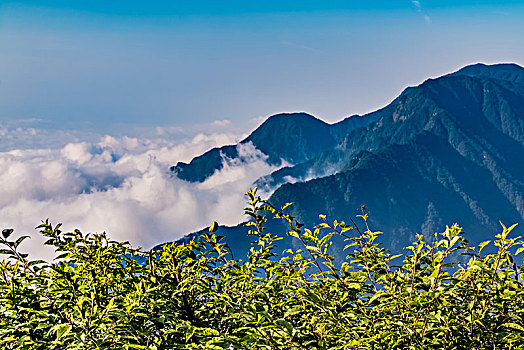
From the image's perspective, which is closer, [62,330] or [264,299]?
[62,330]

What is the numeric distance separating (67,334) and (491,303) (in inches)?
117

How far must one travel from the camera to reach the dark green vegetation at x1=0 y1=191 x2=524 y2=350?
3.22 m

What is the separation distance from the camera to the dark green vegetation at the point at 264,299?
322 cm

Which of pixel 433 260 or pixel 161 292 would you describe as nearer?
pixel 433 260

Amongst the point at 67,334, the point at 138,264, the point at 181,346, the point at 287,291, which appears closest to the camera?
the point at 67,334

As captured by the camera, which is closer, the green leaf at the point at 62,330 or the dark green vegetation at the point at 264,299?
the green leaf at the point at 62,330

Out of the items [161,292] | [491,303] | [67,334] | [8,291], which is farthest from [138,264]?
[491,303]

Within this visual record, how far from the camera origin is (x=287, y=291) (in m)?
3.71

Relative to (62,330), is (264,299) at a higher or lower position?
lower

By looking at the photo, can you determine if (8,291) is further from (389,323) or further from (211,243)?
(389,323)

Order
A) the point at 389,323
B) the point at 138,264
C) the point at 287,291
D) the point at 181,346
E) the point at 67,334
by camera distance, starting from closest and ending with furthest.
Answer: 1. the point at 67,334
2. the point at 181,346
3. the point at 389,323
4. the point at 287,291
5. the point at 138,264

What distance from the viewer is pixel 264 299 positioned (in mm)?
3850

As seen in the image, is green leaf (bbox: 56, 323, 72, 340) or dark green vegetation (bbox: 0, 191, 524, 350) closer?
green leaf (bbox: 56, 323, 72, 340)

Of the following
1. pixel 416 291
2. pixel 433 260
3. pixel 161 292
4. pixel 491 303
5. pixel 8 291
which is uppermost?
pixel 8 291
